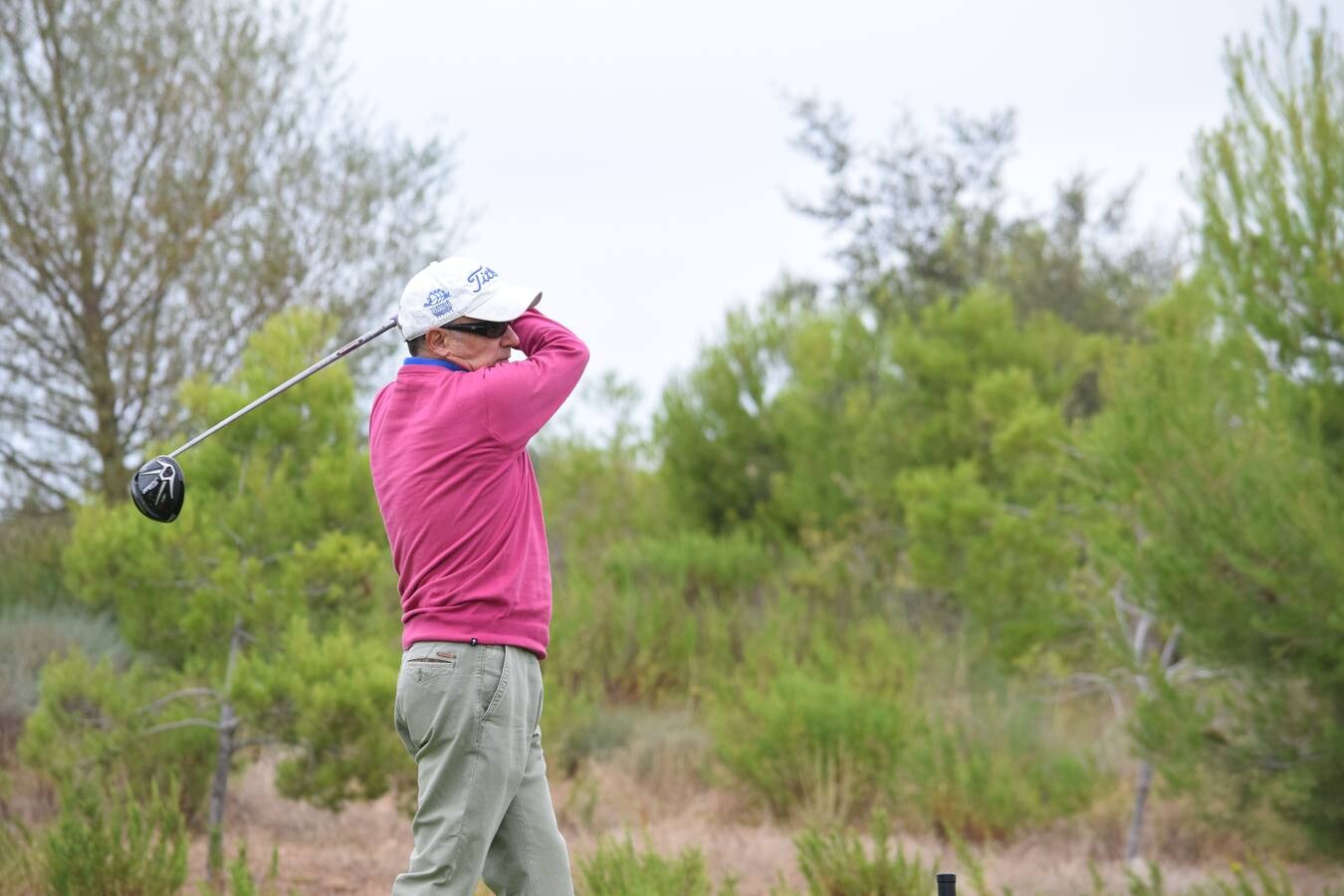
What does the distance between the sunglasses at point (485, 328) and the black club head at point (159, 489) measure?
2.64 feet

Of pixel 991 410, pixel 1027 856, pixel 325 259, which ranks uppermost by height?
pixel 325 259

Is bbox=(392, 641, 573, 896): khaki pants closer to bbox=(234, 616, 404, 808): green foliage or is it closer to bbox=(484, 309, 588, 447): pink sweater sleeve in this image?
bbox=(484, 309, 588, 447): pink sweater sleeve

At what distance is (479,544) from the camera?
11.5 ft

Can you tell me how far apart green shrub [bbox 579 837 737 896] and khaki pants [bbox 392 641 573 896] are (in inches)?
48.2

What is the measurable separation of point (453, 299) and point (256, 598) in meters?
3.24

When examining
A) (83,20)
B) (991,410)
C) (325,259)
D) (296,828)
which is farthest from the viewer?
(991,410)

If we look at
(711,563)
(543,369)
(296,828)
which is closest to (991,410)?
(711,563)

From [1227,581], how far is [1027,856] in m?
1.94

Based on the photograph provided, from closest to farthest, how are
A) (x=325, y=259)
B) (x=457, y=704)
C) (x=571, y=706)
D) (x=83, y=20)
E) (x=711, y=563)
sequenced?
(x=457, y=704)
(x=571, y=706)
(x=83, y=20)
(x=325, y=259)
(x=711, y=563)

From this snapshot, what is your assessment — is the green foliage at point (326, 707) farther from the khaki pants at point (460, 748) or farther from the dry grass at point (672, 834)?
the khaki pants at point (460, 748)

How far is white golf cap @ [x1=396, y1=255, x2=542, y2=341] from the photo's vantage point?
354cm

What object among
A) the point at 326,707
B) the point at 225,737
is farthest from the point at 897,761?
the point at 225,737

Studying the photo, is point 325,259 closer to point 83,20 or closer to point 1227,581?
point 83,20

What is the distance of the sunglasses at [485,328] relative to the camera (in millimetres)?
3613
